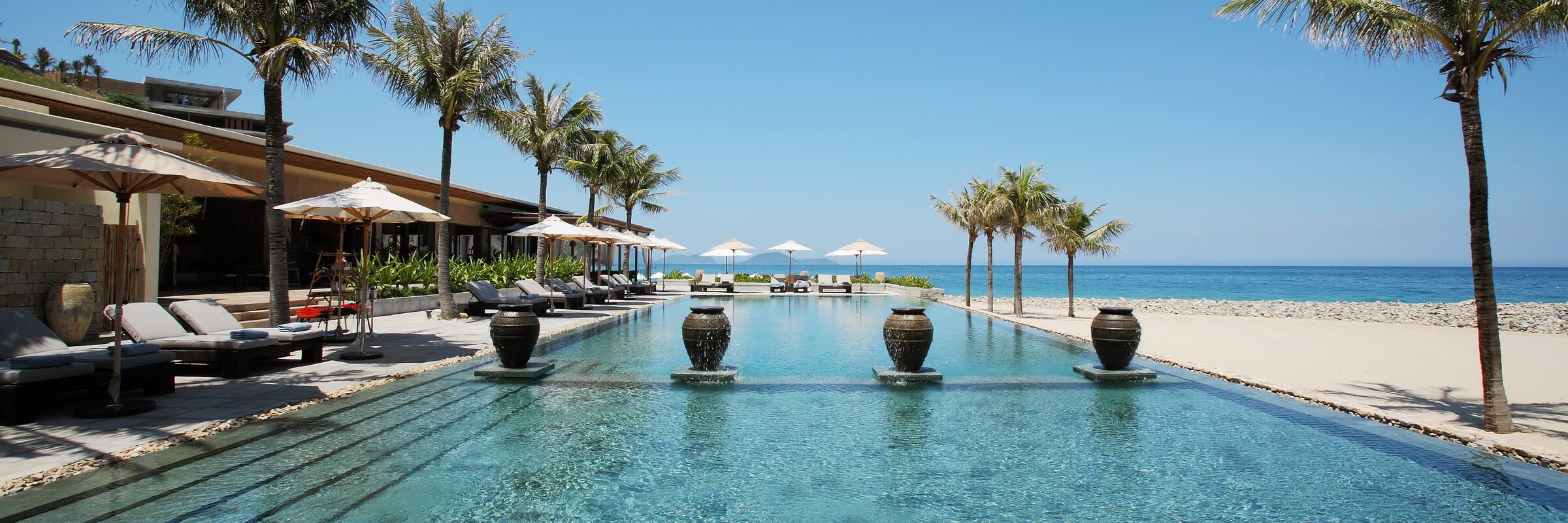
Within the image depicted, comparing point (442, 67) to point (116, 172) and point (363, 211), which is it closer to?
point (363, 211)

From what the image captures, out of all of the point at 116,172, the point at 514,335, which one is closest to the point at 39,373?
the point at 116,172

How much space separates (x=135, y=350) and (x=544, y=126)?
43.7 feet

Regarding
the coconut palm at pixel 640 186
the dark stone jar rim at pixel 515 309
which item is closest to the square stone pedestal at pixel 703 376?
the dark stone jar rim at pixel 515 309

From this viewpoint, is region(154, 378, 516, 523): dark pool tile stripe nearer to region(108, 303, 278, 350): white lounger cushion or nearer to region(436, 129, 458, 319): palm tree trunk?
region(108, 303, 278, 350): white lounger cushion

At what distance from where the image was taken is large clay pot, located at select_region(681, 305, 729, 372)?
835 cm

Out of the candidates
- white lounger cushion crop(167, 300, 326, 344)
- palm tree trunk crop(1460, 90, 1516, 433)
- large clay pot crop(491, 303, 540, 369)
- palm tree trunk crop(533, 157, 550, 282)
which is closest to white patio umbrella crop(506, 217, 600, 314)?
palm tree trunk crop(533, 157, 550, 282)

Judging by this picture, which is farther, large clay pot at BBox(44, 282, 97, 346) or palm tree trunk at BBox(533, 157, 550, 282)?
palm tree trunk at BBox(533, 157, 550, 282)

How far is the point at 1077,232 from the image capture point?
→ 19.2 m

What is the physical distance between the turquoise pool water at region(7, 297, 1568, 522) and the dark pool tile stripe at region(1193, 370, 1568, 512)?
0.02 metres

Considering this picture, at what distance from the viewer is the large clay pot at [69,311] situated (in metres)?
9.22

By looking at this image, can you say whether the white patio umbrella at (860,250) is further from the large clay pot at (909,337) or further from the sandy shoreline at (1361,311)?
the large clay pot at (909,337)

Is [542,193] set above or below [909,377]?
above

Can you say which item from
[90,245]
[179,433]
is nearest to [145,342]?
[179,433]

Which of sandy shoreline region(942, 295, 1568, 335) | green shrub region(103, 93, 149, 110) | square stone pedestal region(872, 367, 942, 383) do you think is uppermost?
green shrub region(103, 93, 149, 110)
